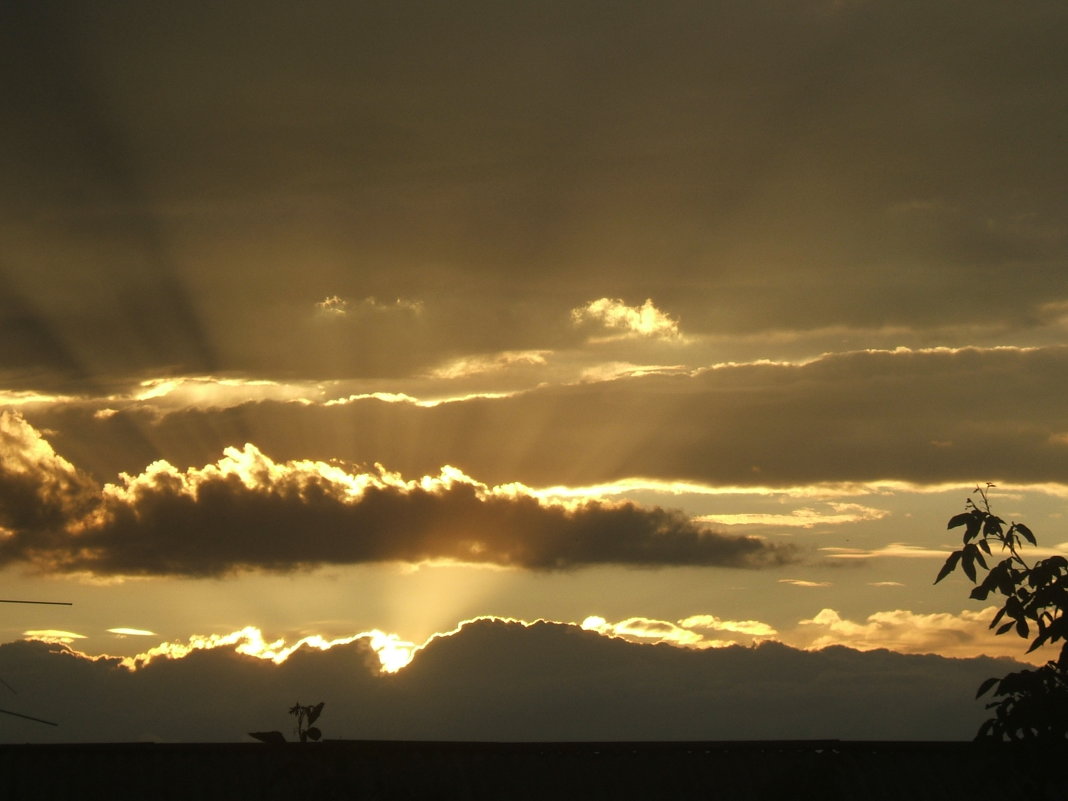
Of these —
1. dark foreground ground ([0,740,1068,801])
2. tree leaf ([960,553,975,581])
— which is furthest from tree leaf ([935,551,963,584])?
dark foreground ground ([0,740,1068,801])

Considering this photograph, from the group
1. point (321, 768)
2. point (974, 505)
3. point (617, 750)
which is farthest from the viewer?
point (617, 750)

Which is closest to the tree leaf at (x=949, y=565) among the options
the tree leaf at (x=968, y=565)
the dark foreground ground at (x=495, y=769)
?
the tree leaf at (x=968, y=565)

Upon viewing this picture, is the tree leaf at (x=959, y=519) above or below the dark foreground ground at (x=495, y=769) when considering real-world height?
above

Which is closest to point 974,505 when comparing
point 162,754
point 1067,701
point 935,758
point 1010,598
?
point 1010,598

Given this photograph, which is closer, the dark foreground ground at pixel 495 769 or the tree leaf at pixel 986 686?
the tree leaf at pixel 986 686

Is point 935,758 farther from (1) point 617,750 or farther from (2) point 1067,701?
(2) point 1067,701

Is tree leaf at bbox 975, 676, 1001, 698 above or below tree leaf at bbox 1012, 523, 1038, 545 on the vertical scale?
below

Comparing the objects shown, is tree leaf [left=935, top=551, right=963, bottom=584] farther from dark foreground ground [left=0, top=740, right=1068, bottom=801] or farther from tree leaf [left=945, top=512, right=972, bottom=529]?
dark foreground ground [left=0, top=740, right=1068, bottom=801]

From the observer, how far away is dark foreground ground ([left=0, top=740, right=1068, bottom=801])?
36.2 m

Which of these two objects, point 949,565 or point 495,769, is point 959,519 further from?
point 495,769

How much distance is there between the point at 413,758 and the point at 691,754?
9.92 meters

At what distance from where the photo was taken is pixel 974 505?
11773 millimetres

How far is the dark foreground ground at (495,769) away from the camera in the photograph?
119 feet

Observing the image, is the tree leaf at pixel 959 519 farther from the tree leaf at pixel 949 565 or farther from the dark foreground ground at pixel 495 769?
the dark foreground ground at pixel 495 769
